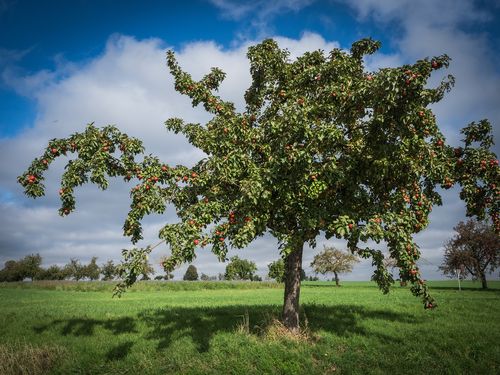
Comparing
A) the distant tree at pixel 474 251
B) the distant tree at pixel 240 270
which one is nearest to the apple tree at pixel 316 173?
the distant tree at pixel 474 251

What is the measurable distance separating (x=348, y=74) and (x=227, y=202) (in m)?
7.57

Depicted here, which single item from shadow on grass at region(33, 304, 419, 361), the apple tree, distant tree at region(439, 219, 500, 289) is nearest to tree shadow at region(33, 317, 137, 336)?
shadow on grass at region(33, 304, 419, 361)

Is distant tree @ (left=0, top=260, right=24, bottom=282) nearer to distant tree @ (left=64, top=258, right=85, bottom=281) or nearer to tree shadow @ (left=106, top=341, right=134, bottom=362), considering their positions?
distant tree @ (left=64, top=258, right=85, bottom=281)

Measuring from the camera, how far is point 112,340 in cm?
1612

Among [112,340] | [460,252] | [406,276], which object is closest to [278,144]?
[406,276]

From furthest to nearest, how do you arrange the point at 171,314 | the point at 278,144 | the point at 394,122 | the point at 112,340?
the point at 171,314, the point at 112,340, the point at 278,144, the point at 394,122

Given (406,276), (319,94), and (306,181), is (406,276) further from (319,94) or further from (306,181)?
(319,94)

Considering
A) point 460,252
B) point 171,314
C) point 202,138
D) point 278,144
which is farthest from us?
point 460,252

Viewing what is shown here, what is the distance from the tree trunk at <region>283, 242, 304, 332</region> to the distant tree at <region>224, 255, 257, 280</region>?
5135 inches

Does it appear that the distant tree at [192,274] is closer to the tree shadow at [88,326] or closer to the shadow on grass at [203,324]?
the shadow on grass at [203,324]

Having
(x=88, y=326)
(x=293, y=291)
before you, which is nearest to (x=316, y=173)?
(x=293, y=291)

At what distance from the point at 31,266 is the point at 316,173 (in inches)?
5892

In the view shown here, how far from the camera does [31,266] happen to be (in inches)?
5113

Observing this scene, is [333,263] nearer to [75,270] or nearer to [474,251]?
[474,251]
